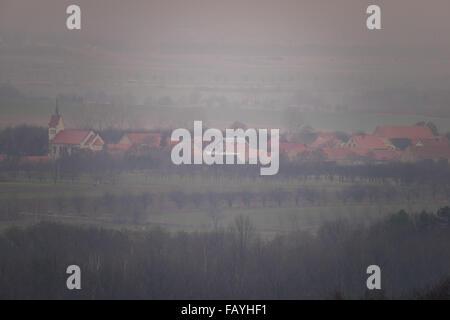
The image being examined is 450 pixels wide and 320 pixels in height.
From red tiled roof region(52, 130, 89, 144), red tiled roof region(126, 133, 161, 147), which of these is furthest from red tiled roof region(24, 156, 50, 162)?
red tiled roof region(126, 133, 161, 147)

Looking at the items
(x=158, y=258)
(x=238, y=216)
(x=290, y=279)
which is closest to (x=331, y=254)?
(x=290, y=279)

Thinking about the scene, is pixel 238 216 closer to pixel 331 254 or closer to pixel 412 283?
pixel 331 254

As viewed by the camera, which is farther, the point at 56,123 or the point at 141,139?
the point at 141,139

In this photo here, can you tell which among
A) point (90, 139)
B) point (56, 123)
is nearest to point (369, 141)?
point (90, 139)

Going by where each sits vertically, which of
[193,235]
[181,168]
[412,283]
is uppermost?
[181,168]

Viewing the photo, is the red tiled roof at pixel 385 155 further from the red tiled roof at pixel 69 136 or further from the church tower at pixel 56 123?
the church tower at pixel 56 123

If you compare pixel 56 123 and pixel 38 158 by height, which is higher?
pixel 56 123

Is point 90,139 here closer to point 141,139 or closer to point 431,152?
point 141,139
